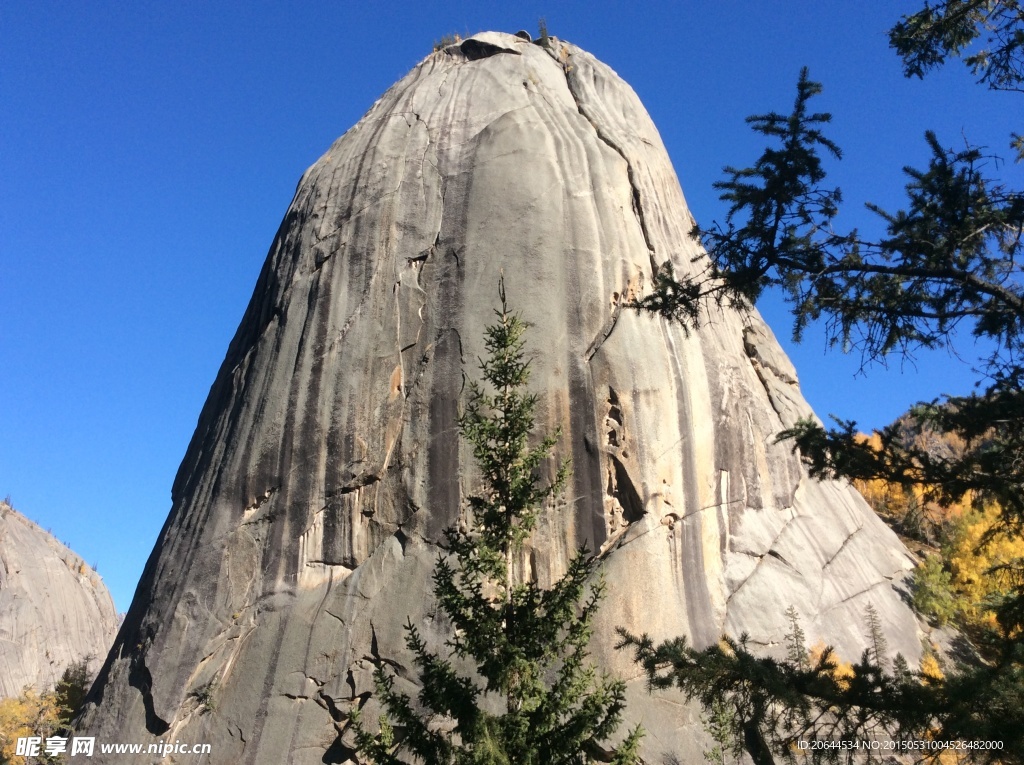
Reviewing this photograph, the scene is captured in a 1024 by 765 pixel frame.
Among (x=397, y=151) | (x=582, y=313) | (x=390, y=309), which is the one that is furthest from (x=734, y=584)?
(x=397, y=151)

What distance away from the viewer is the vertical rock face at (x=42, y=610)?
124 ft

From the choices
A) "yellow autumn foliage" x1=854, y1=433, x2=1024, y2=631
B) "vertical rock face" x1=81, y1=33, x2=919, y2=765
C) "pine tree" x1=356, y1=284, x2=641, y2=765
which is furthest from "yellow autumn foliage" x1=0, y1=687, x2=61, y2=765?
"yellow autumn foliage" x1=854, y1=433, x2=1024, y2=631

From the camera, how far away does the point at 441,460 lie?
607 inches

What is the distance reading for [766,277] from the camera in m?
8.29

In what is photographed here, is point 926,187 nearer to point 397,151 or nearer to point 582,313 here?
point 582,313

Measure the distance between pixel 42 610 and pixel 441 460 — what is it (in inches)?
1368

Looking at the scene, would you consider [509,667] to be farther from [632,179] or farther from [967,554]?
[967,554]

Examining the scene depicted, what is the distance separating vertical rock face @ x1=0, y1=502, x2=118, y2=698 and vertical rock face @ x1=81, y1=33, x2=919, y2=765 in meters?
25.4

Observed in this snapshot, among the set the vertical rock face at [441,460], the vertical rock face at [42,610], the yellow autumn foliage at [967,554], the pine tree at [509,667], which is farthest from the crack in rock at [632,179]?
the vertical rock face at [42,610]

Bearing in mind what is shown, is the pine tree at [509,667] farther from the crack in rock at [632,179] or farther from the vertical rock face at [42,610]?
the vertical rock face at [42,610]

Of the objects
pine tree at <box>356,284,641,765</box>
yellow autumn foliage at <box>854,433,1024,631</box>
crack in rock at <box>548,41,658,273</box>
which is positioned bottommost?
pine tree at <box>356,284,641,765</box>

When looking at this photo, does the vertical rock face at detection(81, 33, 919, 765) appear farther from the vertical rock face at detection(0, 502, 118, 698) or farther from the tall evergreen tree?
the vertical rock face at detection(0, 502, 118, 698)

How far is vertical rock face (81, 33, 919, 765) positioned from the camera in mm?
14414

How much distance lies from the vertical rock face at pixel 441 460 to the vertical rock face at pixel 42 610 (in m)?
25.4
